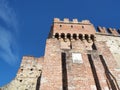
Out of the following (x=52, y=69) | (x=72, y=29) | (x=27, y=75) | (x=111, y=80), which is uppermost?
(x=72, y=29)

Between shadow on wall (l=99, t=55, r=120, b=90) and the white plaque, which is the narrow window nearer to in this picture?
the white plaque

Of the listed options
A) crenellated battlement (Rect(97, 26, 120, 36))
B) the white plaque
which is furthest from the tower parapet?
the white plaque

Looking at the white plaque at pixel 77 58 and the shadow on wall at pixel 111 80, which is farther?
the white plaque at pixel 77 58

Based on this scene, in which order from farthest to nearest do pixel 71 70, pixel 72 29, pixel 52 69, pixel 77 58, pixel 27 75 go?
pixel 72 29
pixel 27 75
pixel 77 58
pixel 52 69
pixel 71 70

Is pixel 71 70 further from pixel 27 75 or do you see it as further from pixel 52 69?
pixel 27 75

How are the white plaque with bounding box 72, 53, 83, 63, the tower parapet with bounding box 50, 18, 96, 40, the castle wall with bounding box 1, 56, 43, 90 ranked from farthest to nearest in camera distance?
the tower parapet with bounding box 50, 18, 96, 40
the castle wall with bounding box 1, 56, 43, 90
the white plaque with bounding box 72, 53, 83, 63

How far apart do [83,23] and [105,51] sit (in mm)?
6750

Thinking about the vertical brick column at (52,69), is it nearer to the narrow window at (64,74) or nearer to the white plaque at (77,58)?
the narrow window at (64,74)

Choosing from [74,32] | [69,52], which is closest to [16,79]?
[69,52]

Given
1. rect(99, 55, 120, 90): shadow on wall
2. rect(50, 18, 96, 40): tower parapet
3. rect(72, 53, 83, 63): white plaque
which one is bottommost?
rect(99, 55, 120, 90): shadow on wall

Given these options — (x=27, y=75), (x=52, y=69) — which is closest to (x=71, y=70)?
(x=52, y=69)

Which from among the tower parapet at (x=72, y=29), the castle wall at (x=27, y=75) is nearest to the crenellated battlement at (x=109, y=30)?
the tower parapet at (x=72, y=29)

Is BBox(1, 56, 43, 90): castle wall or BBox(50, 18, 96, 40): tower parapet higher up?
BBox(50, 18, 96, 40): tower parapet

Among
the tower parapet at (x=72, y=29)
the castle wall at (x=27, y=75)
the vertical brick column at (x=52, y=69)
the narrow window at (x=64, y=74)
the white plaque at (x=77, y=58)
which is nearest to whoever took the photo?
the vertical brick column at (x=52, y=69)
